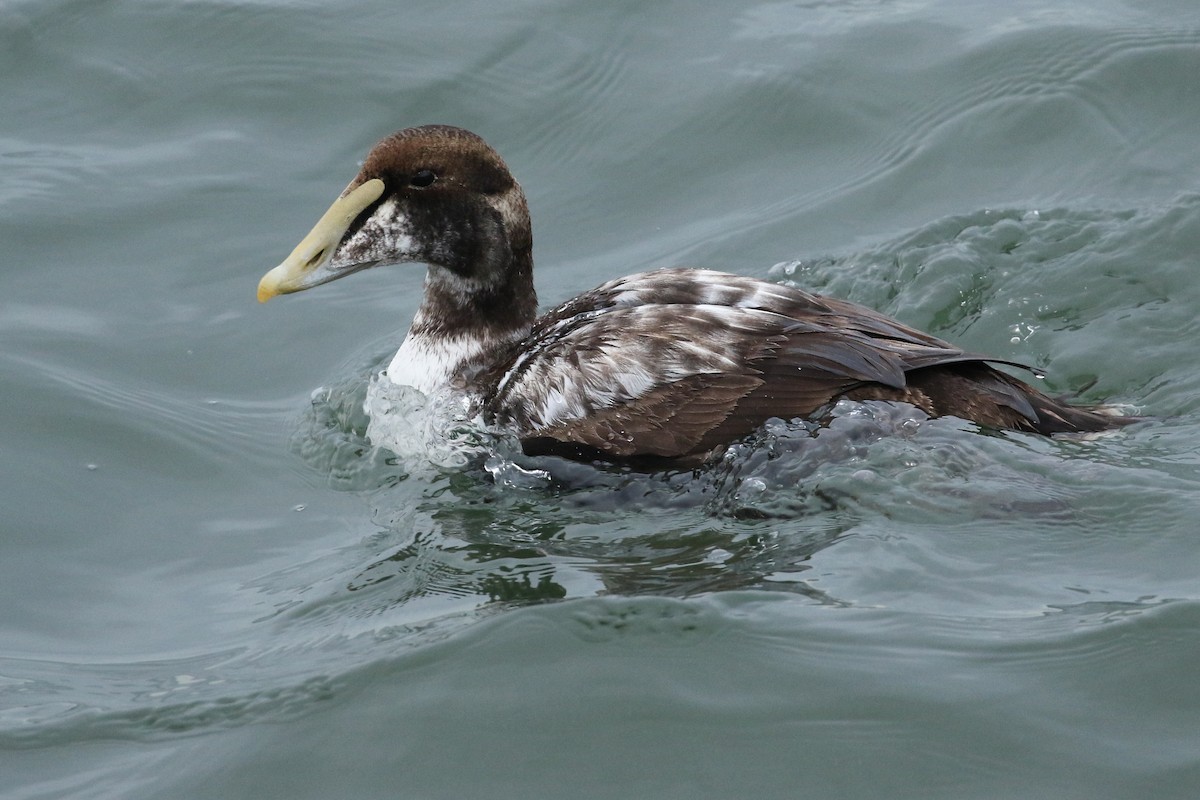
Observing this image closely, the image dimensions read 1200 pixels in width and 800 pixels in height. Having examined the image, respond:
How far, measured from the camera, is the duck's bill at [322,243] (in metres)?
5.82

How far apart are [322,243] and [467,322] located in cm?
68

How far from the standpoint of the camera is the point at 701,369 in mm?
5434

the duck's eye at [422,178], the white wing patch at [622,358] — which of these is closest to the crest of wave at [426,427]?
the white wing patch at [622,358]

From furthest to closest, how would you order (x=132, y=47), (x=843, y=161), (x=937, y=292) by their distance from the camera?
1. (x=132, y=47)
2. (x=843, y=161)
3. (x=937, y=292)

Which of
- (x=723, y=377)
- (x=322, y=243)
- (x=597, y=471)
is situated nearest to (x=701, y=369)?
(x=723, y=377)

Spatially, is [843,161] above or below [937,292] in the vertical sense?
above

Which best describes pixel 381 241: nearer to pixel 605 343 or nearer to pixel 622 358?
pixel 605 343

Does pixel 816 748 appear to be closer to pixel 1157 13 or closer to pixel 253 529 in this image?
pixel 253 529

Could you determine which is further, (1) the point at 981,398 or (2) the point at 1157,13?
(2) the point at 1157,13

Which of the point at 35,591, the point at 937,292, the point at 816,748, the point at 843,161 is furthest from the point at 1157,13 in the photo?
the point at 35,591

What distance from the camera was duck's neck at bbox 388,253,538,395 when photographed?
19.9 ft

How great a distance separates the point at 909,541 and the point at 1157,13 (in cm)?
530

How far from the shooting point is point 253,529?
5812mm

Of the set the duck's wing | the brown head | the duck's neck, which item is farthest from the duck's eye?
the duck's wing
